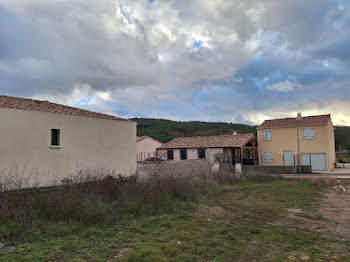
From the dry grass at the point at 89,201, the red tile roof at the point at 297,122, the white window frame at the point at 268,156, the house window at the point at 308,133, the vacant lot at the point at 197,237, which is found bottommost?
the vacant lot at the point at 197,237

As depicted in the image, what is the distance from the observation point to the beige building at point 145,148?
37781 mm

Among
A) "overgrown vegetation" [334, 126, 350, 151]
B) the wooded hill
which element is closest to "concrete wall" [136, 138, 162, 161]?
the wooded hill

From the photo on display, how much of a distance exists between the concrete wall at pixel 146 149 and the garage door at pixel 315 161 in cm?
1989

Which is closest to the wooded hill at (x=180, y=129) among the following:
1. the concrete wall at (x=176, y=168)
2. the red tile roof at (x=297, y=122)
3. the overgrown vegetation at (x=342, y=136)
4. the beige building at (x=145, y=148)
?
the beige building at (x=145, y=148)

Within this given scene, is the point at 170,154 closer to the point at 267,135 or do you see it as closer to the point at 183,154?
the point at 183,154

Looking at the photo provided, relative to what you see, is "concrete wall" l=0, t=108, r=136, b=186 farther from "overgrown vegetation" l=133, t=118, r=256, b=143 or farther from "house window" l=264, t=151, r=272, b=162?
"overgrown vegetation" l=133, t=118, r=256, b=143

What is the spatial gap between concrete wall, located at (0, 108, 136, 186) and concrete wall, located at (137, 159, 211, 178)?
207 centimetres

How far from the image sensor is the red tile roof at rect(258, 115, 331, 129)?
29.4 m

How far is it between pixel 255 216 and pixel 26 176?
10236 millimetres

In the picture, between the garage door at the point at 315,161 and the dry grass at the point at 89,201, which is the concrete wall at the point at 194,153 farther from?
the dry grass at the point at 89,201

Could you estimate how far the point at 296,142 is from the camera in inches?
1192

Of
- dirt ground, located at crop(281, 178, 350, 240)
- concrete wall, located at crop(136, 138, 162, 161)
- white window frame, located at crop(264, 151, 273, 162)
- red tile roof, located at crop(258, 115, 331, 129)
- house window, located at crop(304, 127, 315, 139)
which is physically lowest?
dirt ground, located at crop(281, 178, 350, 240)

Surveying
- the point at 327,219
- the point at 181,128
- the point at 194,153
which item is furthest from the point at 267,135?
the point at 181,128

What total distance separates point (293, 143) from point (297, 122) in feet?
8.06
